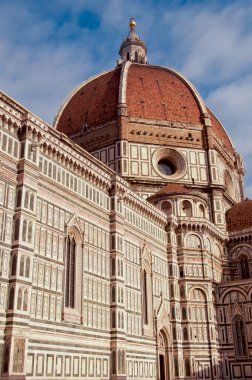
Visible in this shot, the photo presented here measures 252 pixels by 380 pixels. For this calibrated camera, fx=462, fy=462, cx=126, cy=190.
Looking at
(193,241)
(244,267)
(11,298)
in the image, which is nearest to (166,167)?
(193,241)

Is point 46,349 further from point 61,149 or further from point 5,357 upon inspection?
point 61,149

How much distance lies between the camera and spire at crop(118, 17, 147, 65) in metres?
66.4

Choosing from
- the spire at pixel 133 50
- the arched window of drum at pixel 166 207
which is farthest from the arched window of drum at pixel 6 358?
the spire at pixel 133 50

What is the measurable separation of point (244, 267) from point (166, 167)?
12.4 metres

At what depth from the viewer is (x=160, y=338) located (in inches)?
1331

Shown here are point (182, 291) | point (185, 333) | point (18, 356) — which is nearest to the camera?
point (18, 356)

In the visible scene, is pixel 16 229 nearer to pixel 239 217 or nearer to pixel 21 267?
pixel 21 267

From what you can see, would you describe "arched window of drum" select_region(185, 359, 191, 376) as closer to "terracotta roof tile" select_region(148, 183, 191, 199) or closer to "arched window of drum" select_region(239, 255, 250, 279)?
"arched window of drum" select_region(239, 255, 250, 279)

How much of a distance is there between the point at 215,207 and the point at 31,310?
85.5 ft

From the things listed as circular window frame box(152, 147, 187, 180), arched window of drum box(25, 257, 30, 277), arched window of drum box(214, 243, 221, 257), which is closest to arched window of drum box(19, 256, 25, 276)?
arched window of drum box(25, 257, 30, 277)

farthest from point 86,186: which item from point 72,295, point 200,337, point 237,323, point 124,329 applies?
point 237,323

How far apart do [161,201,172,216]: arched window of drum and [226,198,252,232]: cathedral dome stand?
304 inches

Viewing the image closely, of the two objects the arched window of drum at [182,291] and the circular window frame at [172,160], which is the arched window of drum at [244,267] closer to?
the arched window of drum at [182,291]

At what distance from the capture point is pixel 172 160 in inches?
1828
